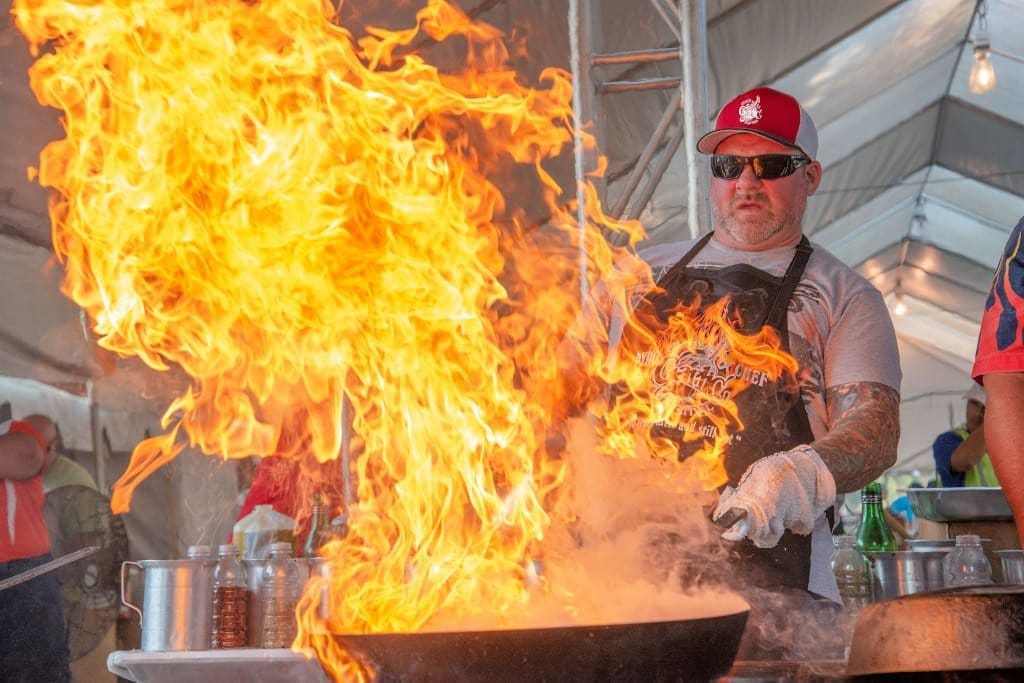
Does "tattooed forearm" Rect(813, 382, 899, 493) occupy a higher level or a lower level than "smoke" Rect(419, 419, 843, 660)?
higher

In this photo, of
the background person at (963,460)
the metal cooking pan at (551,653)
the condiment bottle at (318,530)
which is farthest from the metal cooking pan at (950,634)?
the background person at (963,460)

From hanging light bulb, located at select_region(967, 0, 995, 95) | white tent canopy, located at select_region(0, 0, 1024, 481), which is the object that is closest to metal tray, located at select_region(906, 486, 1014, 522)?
white tent canopy, located at select_region(0, 0, 1024, 481)

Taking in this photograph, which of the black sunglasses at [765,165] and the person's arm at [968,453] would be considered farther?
the person's arm at [968,453]

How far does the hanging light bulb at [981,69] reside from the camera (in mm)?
9248

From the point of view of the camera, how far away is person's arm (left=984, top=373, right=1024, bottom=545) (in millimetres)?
2365

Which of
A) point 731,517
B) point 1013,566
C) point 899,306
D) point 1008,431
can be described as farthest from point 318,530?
point 899,306

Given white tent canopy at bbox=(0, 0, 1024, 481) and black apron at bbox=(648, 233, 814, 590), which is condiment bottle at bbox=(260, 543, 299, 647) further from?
white tent canopy at bbox=(0, 0, 1024, 481)

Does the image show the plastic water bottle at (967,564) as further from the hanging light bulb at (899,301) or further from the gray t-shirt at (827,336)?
the hanging light bulb at (899,301)

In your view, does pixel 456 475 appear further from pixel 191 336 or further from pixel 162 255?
pixel 191 336

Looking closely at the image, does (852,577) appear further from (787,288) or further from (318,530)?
(318,530)

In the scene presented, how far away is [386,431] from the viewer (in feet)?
8.52

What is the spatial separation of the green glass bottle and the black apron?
165 centimetres

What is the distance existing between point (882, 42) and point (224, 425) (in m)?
6.49

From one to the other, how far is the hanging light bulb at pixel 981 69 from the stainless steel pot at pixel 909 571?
6.98 meters
